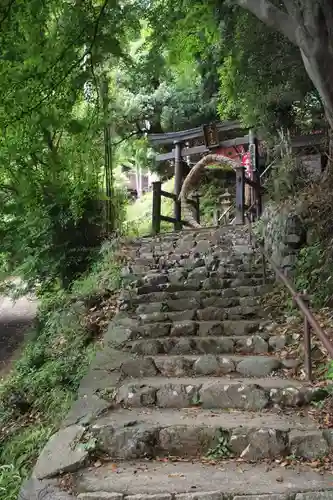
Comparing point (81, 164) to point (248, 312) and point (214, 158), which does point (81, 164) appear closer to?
point (248, 312)

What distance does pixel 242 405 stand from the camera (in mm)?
3943

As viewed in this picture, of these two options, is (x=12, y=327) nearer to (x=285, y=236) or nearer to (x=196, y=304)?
(x=196, y=304)

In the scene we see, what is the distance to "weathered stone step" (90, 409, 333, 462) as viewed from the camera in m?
3.32

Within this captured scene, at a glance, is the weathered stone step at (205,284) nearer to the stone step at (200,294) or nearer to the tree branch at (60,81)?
the stone step at (200,294)

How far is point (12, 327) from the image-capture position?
1385 centimetres

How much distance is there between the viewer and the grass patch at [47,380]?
14.3 ft

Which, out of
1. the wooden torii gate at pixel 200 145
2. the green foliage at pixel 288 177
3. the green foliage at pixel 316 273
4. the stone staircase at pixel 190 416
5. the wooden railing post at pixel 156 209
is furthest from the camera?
Answer: the wooden torii gate at pixel 200 145

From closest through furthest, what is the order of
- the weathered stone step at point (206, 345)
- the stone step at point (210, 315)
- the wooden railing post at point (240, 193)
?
the weathered stone step at point (206, 345)
the stone step at point (210, 315)
the wooden railing post at point (240, 193)

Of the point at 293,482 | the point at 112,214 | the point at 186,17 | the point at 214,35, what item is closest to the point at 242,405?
the point at 293,482

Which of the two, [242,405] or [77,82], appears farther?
[77,82]

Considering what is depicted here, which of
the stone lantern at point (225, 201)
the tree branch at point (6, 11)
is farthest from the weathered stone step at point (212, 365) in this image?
the stone lantern at point (225, 201)

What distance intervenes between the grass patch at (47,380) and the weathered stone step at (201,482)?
Result: 1066 millimetres

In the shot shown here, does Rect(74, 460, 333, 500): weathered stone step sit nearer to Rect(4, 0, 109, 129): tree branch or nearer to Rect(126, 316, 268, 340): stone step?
Rect(126, 316, 268, 340): stone step

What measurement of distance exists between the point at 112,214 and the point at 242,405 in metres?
7.36
